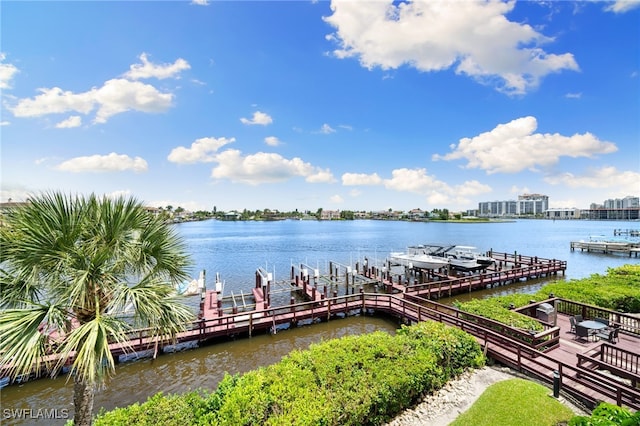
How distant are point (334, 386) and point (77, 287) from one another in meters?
5.28

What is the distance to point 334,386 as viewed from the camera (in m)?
6.69

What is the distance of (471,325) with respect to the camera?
1130 centimetres

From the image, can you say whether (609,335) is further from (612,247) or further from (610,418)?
(612,247)

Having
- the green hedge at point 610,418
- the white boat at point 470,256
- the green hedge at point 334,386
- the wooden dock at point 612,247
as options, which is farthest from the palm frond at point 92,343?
the wooden dock at point 612,247

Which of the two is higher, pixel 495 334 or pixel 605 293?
pixel 605 293

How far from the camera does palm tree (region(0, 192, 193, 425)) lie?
4.29 meters

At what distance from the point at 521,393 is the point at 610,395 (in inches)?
76.0

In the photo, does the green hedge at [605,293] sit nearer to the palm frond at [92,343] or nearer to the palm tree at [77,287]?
the palm tree at [77,287]

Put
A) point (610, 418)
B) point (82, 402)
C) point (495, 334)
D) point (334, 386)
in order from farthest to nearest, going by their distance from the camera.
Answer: point (495, 334) < point (334, 386) < point (82, 402) < point (610, 418)

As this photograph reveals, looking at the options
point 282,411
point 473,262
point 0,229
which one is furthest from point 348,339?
point 473,262

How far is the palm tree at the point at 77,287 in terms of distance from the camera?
4.29m

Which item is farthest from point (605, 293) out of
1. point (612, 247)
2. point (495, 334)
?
point (612, 247)

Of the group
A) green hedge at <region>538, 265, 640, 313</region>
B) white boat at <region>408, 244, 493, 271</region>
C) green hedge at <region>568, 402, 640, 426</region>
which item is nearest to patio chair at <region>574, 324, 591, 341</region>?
green hedge at <region>538, 265, 640, 313</region>

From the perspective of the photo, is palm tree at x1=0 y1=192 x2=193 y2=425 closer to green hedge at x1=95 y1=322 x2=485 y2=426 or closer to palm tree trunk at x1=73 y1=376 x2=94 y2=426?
palm tree trunk at x1=73 y1=376 x2=94 y2=426
